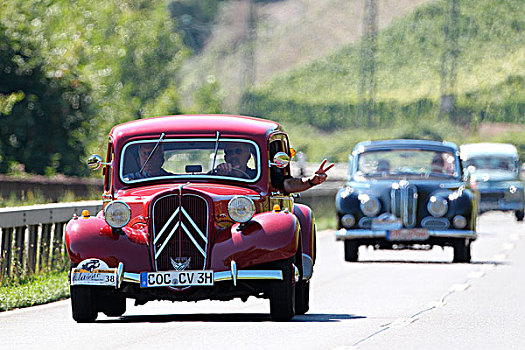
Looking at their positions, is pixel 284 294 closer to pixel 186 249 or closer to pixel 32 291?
pixel 186 249

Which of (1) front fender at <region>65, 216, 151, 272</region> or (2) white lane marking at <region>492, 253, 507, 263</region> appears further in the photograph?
(2) white lane marking at <region>492, 253, 507, 263</region>

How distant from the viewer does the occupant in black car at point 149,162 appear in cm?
1245

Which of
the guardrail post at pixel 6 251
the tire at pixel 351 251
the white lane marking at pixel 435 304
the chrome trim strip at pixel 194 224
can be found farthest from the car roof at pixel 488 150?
the chrome trim strip at pixel 194 224

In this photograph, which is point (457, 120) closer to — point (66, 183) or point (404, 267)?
point (66, 183)

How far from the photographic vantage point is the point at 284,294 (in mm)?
11352

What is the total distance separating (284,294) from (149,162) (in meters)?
2.04

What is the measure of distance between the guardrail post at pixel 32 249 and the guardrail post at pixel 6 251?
0.60m

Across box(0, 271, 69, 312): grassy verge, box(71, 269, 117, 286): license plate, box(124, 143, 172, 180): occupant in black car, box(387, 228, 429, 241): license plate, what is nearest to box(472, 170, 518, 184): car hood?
box(387, 228, 429, 241): license plate

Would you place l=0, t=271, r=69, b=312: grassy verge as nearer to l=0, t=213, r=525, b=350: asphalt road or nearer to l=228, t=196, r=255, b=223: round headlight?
l=0, t=213, r=525, b=350: asphalt road

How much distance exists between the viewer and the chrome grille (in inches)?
771

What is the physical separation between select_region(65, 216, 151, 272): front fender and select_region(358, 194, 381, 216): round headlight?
8.73 metres

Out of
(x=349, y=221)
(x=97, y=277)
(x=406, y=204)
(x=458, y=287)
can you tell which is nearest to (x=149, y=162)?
(x=97, y=277)

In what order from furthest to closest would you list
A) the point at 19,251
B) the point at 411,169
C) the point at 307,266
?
1. the point at 411,169
2. the point at 19,251
3. the point at 307,266

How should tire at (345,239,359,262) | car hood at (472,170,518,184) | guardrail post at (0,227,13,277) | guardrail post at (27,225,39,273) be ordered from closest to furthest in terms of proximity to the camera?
guardrail post at (0,227,13,277) → guardrail post at (27,225,39,273) → tire at (345,239,359,262) → car hood at (472,170,518,184)
